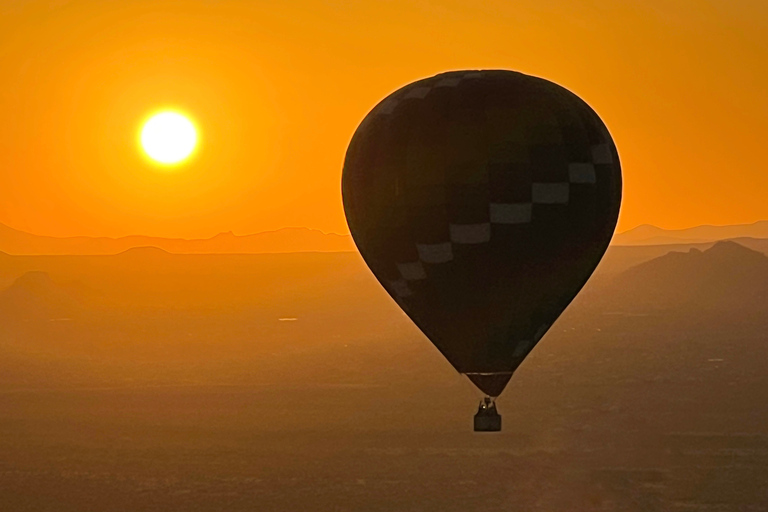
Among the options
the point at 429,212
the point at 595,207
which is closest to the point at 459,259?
the point at 429,212

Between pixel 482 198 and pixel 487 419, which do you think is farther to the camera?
pixel 482 198

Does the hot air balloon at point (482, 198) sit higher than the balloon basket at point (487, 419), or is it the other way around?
the hot air balloon at point (482, 198)

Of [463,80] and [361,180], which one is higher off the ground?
[463,80]

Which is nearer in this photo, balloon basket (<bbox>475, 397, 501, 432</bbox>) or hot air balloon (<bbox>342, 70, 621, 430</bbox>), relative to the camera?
balloon basket (<bbox>475, 397, 501, 432</bbox>)

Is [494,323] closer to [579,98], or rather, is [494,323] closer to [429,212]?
[429,212]

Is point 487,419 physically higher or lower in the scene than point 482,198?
lower
